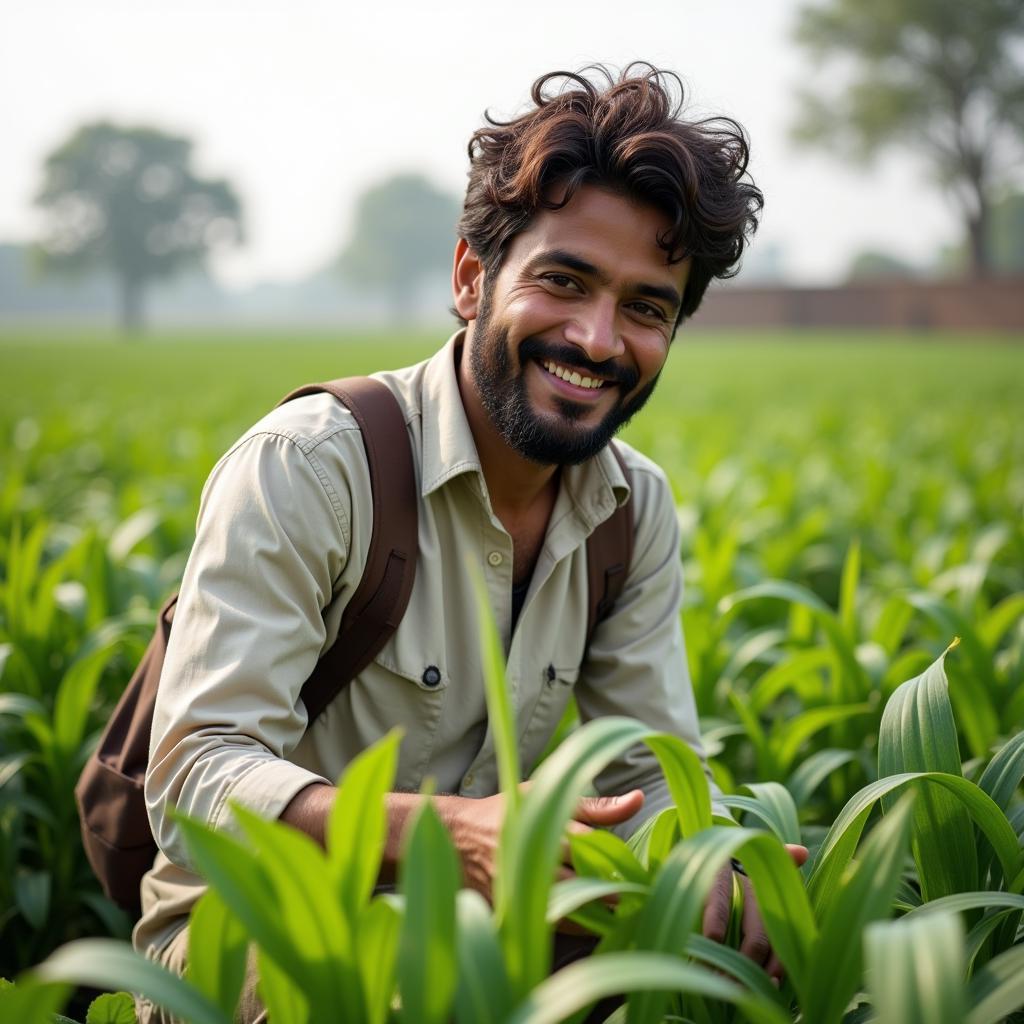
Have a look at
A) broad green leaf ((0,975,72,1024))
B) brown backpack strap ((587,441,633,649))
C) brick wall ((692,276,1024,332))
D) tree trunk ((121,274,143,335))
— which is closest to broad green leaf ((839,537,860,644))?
brown backpack strap ((587,441,633,649))

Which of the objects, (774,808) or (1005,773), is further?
(774,808)

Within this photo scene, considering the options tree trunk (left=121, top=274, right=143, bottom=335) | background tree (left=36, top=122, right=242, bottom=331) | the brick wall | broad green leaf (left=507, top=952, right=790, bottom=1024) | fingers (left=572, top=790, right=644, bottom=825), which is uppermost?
background tree (left=36, top=122, right=242, bottom=331)

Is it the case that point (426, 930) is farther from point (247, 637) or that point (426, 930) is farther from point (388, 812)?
point (247, 637)

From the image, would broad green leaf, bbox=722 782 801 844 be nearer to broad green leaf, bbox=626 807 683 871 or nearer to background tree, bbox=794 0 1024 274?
broad green leaf, bbox=626 807 683 871

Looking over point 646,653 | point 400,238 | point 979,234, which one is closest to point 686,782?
point 646,653

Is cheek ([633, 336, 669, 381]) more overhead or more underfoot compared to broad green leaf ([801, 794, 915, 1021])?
more overhead

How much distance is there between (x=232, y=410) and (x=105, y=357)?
48.3 ft

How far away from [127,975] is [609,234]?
1.43m

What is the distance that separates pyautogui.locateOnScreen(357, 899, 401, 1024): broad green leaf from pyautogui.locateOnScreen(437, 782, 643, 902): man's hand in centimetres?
23

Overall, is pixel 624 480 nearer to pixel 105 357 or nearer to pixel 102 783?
pixel 102 783

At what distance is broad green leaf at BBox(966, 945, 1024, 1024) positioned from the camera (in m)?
1.14

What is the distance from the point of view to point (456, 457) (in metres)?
1.89

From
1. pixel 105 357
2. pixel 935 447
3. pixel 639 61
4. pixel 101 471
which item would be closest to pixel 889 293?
pixel 105 357

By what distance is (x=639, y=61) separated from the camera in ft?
7.15
